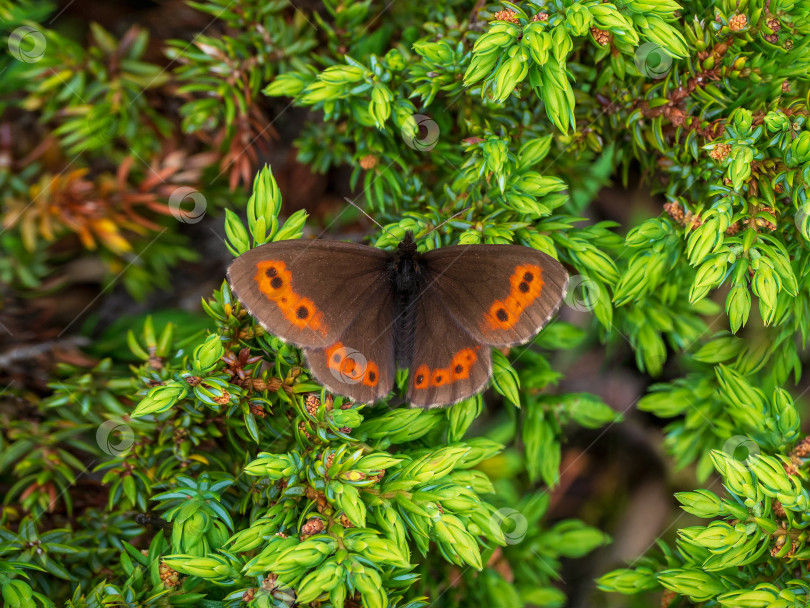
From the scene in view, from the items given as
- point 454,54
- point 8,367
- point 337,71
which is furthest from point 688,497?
point 8,367

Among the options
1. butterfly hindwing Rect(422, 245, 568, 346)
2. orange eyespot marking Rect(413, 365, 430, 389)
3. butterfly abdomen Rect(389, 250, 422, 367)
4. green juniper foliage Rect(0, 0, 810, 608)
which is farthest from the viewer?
butterfly abdomen Rect(389, 250, 422, 367)

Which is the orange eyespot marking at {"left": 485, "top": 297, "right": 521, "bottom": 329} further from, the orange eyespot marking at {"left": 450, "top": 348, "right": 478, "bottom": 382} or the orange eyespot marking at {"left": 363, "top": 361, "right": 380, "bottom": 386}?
the orange eyespot marking at {"left": 363, "top": 361, "right": 380, "bottom": 386}

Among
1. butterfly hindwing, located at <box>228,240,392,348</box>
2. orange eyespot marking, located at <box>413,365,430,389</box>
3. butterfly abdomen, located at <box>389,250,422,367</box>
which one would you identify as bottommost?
orange eyespot marking, located at <box>413,365,430,389</box>

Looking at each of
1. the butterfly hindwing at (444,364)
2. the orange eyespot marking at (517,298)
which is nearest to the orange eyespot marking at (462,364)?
the butterfly hindwing at (444,364)

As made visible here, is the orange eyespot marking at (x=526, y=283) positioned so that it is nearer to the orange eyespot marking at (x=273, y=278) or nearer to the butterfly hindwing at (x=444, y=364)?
the butterfly hindwing at (x=444, y=364)

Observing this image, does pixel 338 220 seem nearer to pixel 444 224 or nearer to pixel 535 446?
pixel 444 224

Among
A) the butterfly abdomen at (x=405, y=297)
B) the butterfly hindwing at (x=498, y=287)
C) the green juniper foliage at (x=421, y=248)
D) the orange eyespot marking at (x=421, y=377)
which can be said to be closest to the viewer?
the green juniper foliage at (x=421, y=248)

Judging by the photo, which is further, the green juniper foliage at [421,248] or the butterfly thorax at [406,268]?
the butterfly thorax at [406,268]

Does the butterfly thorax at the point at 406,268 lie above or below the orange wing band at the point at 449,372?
above

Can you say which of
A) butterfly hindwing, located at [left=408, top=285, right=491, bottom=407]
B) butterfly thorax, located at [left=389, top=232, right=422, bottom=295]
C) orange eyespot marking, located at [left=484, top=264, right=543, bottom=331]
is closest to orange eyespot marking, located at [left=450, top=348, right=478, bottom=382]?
butterfly hindwing, located at [left=408, top=285, right=491, bottom=407]
